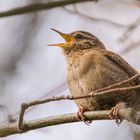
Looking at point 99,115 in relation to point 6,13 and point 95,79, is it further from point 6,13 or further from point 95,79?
point 6,13

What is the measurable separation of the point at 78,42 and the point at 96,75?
43.1 inches

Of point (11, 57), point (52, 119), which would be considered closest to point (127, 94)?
point (52, 119)

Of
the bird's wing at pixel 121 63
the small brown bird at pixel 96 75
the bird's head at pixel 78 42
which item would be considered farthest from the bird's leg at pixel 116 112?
the bird's head at pixel 78 42

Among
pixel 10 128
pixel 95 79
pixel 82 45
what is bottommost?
pixel 10 128

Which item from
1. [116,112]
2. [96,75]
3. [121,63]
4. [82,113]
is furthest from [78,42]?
[116,112]

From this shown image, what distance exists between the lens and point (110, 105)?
5117 mm

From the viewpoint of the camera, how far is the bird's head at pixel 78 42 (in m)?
6.09

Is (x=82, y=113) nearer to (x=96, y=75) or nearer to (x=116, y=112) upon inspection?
(x=116, y=112)

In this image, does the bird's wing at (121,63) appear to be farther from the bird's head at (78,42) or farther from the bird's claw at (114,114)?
the bird's claw at (114,114)

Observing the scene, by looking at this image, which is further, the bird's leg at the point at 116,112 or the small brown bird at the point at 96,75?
the small brown bird at the point at 96,75

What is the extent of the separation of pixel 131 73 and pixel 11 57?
341cm

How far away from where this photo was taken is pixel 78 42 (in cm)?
623

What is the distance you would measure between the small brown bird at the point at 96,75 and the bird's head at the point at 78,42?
183 millimetres

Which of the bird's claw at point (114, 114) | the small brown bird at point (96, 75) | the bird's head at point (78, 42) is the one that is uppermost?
the bird's head at point (78, 42)
